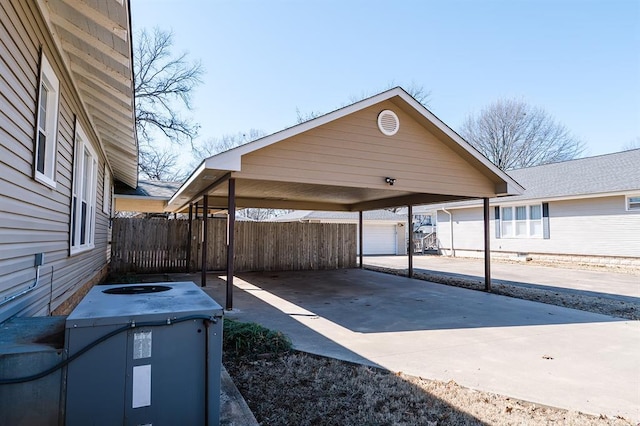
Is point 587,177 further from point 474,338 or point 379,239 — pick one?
point 474,338

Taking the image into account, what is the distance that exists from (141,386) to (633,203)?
18.5 metres

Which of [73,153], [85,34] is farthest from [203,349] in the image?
[73,153]

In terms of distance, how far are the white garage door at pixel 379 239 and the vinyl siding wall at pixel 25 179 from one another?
21006 millimetres

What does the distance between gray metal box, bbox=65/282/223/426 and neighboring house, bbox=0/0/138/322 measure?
1.17m

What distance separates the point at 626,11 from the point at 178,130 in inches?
890

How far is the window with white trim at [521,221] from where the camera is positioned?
17984 mm

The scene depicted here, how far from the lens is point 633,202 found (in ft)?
49.0

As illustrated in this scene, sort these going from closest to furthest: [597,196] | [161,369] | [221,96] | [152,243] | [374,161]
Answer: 1. [161,369]
2. [374,161]
3. [152,243]
4. [597,196]
5. [221,96]

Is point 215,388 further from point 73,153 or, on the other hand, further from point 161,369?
point 73,153

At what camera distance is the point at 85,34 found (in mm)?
3873

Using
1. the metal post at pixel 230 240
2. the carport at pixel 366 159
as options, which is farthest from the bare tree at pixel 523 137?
the metal post at pixel 230 240

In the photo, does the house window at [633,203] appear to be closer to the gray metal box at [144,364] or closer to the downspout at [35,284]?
the gray metal box at [144,364]

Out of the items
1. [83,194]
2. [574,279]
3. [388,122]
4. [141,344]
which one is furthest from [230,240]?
[574,279]

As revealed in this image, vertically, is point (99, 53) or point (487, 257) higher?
point (99, 53)
